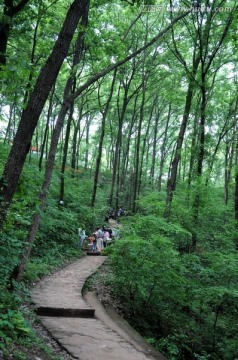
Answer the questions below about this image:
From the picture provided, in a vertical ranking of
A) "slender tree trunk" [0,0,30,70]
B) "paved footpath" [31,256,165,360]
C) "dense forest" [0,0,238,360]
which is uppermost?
"slender tree trunk" [0,0,30,70]

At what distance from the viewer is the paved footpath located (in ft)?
18.5

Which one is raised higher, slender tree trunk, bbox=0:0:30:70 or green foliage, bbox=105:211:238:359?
slender tree trunk, bbox=0:0:30:70

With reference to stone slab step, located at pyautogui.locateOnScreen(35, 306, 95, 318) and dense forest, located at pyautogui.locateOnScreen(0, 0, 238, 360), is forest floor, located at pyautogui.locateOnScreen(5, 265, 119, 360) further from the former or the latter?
stone slab step, located at pyautogui.locateOnScreen(35, 306, 95, 318)

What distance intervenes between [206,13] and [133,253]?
38.4ft

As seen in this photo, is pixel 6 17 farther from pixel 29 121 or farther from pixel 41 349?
pixel 41 349

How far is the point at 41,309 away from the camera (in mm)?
7078

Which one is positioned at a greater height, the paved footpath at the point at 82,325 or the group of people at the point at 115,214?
the group of people at the point at 115,214

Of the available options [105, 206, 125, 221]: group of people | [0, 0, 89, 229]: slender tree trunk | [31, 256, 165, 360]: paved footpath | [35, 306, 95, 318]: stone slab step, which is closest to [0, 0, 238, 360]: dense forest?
[0, 0, 89, 229]: slender tree trunk

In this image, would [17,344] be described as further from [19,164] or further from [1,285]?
[19,164]

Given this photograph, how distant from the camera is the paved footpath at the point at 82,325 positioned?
5625 millimetres

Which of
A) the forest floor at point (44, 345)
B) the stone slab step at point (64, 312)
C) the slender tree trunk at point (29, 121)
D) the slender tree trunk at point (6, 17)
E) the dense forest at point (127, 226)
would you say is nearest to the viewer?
the forest floor at point (44, 345)

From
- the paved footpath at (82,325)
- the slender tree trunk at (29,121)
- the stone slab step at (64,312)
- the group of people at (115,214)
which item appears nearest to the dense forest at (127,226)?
the slender tree trunk at (29,121)

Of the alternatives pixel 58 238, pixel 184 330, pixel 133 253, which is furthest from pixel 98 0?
pixel 184 330

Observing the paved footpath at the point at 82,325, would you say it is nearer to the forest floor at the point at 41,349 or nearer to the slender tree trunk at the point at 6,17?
the forest floor at the point at 41,349
